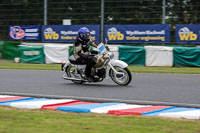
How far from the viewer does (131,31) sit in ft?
70.0

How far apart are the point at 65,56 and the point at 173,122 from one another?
15.1m

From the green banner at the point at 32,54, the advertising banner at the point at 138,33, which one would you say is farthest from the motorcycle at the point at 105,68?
the green banner at the point at 32,54

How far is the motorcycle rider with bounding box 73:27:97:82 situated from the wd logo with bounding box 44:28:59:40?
496 inches

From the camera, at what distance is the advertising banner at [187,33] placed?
19.7 meters

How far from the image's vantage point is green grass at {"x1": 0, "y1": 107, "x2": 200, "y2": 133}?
5.44 meters

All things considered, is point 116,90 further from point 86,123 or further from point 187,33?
point 187,33

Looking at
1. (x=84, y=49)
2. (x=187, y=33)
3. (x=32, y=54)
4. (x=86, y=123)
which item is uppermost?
(x=187, y=33)

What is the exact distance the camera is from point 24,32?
24438 mm

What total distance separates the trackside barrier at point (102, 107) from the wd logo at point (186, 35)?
12857 millimetres

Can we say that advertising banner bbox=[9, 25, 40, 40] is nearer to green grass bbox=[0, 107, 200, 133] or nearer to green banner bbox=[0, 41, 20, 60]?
green banner bbox=[0, 41, 20, 60]

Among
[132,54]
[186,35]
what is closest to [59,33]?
[132,54]

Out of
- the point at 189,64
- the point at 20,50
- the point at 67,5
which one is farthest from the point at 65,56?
the point at 189,64

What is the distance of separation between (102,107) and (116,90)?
256 centimetres

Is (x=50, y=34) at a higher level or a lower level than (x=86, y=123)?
higher
